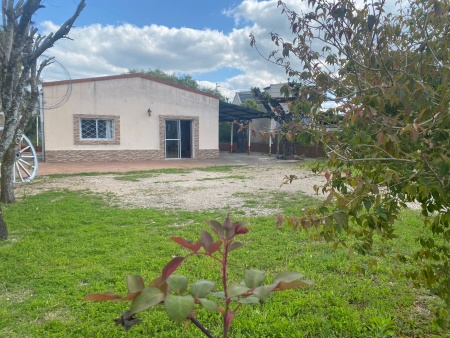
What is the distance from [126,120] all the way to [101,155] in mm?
2111

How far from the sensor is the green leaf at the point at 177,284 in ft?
2.30

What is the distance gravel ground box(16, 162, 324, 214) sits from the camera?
701 cm

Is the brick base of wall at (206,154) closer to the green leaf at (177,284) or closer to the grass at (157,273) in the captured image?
the grass at (157,273)

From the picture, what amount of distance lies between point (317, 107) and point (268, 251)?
257cm

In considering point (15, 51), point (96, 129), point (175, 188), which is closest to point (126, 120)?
point (96, 129)

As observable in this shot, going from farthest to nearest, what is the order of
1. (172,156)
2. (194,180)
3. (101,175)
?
1. (172,156)
2. (101,175)
3. (194,180)

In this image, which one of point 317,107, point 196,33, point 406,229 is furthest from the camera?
point 196,33

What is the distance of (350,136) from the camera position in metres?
1.62

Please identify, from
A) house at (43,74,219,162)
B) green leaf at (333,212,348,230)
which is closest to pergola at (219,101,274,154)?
house at (43,74,219,162)

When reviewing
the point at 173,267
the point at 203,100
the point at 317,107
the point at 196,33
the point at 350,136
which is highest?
the point at 196,33

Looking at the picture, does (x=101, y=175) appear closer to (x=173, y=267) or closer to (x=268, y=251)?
(x=268, y=251)

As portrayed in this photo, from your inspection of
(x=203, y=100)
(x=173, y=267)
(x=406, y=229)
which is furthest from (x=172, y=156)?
(x=173, y=267)

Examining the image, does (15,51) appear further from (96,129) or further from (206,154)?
(206,154)

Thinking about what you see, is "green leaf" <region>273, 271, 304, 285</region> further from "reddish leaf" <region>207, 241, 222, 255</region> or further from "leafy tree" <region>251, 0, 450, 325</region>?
"leafy tree" <region>251, 0, 450, 325</region>
